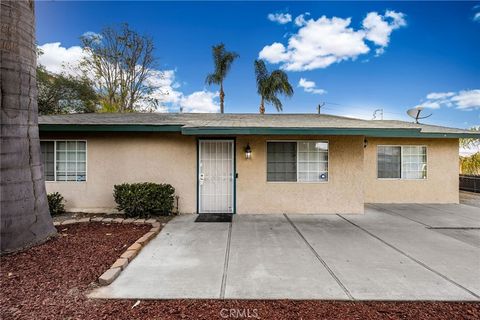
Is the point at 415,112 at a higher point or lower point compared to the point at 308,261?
higher

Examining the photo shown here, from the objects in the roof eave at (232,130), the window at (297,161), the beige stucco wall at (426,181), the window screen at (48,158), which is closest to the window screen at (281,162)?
the window at (297,161)

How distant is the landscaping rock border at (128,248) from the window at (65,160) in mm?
1723

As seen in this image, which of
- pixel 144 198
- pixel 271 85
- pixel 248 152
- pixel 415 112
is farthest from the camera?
pixel 271 85

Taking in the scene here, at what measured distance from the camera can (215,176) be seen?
22.1 feet

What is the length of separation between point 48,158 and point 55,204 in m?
1.48

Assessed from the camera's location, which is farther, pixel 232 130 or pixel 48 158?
pixel 48 158

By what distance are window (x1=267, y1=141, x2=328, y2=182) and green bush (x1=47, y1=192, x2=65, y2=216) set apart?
596 centimetres

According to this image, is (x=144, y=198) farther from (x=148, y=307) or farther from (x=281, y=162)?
(x=281, y=162)

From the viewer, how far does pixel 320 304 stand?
259 cm

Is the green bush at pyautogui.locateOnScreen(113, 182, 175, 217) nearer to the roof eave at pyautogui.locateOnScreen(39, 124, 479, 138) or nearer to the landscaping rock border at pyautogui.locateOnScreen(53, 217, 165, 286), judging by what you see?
the landscaping rock border at pyautogui.locateOnScreen(53, 217, 165, 286)

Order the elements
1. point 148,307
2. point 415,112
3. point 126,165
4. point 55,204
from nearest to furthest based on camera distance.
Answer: point 148,307, point 55,204, point 126,165, point 415,112

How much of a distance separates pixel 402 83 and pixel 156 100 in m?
19.5

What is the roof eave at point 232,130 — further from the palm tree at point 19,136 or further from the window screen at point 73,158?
the palm tree at point 19,136

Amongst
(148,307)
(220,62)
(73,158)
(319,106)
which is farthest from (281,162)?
(319,106)
